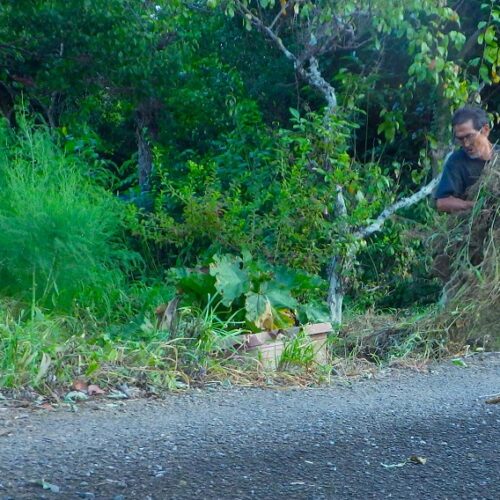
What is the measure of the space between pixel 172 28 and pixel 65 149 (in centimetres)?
207

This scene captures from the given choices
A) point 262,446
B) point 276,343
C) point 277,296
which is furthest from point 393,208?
point 262,446

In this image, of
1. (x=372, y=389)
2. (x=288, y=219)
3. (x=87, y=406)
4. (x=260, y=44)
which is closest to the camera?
(x=87, y=406)

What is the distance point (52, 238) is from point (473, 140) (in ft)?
10.7

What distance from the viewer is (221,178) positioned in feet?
28.8

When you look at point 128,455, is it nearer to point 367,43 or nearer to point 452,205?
point 452,205

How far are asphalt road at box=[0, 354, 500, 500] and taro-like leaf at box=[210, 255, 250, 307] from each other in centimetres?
105

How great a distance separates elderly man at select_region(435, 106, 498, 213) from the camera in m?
6.61

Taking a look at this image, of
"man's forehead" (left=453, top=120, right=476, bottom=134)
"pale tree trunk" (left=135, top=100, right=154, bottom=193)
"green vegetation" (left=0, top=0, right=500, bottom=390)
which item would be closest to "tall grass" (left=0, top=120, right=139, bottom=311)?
"green vegetation" (left=0, top=0, right=500, bottom=390)

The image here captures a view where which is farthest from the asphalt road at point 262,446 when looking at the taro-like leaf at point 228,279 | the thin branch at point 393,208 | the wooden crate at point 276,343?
the thin branch at point 393,208

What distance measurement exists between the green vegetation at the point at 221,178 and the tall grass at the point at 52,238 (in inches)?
0.8

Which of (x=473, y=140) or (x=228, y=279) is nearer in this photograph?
(x=228, y=279)

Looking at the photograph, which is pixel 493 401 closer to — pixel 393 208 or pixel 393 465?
pixel 393 465

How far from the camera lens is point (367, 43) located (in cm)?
877

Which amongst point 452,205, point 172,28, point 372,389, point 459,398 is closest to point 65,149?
point 172,28
